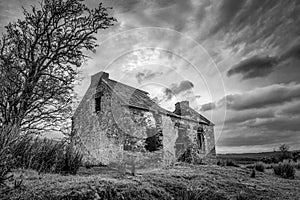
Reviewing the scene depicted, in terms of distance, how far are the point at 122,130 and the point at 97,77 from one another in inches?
200

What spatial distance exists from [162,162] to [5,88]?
33.4 feet

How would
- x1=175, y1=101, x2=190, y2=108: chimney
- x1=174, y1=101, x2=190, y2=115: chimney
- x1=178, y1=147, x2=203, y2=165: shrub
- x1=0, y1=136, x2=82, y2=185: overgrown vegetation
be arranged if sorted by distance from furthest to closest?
x1=175, y1=101, x2=190, y2=108: chimney < x1=174, y1=101, x2=190, y2=115: chimney < x1=178, y1=147, x2=203, y2=165: shrub < x1=0, y1=136, x2=82, y2=185: overgrown vegetation

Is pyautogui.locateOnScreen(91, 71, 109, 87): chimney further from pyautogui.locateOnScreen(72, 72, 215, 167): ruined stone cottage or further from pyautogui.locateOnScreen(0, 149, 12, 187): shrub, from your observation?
pyautogui.locateOnScreen(0, 149, 12, 187): shrub

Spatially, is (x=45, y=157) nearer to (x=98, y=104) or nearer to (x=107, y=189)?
(x=107, y=189)

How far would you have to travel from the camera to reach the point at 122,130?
13625 millimetres

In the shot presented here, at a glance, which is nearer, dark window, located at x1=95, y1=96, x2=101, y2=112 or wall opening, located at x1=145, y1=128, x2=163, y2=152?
wall opening, located at x1=145, y1=128, x2=163, y2=152

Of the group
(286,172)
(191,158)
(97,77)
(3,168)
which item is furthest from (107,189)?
(97,77)

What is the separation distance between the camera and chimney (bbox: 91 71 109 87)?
1617 centimetres

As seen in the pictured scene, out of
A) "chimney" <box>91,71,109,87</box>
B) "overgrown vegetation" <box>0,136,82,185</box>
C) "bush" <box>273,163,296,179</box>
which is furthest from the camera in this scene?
"chimney" <box>91,71,109,87</box>

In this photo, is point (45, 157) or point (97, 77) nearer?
point (45, 157)

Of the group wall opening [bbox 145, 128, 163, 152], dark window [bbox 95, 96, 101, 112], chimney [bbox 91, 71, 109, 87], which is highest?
chimney [bbox 91, 71, 109, 87]

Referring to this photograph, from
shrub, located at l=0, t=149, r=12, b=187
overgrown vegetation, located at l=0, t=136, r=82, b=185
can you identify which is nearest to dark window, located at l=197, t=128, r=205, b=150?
overgrown vegetation, located at l=0, t=136, r=82, b=185

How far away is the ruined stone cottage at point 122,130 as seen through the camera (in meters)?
13.5

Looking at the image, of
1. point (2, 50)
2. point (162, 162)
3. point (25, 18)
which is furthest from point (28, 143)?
point (162, 162)
